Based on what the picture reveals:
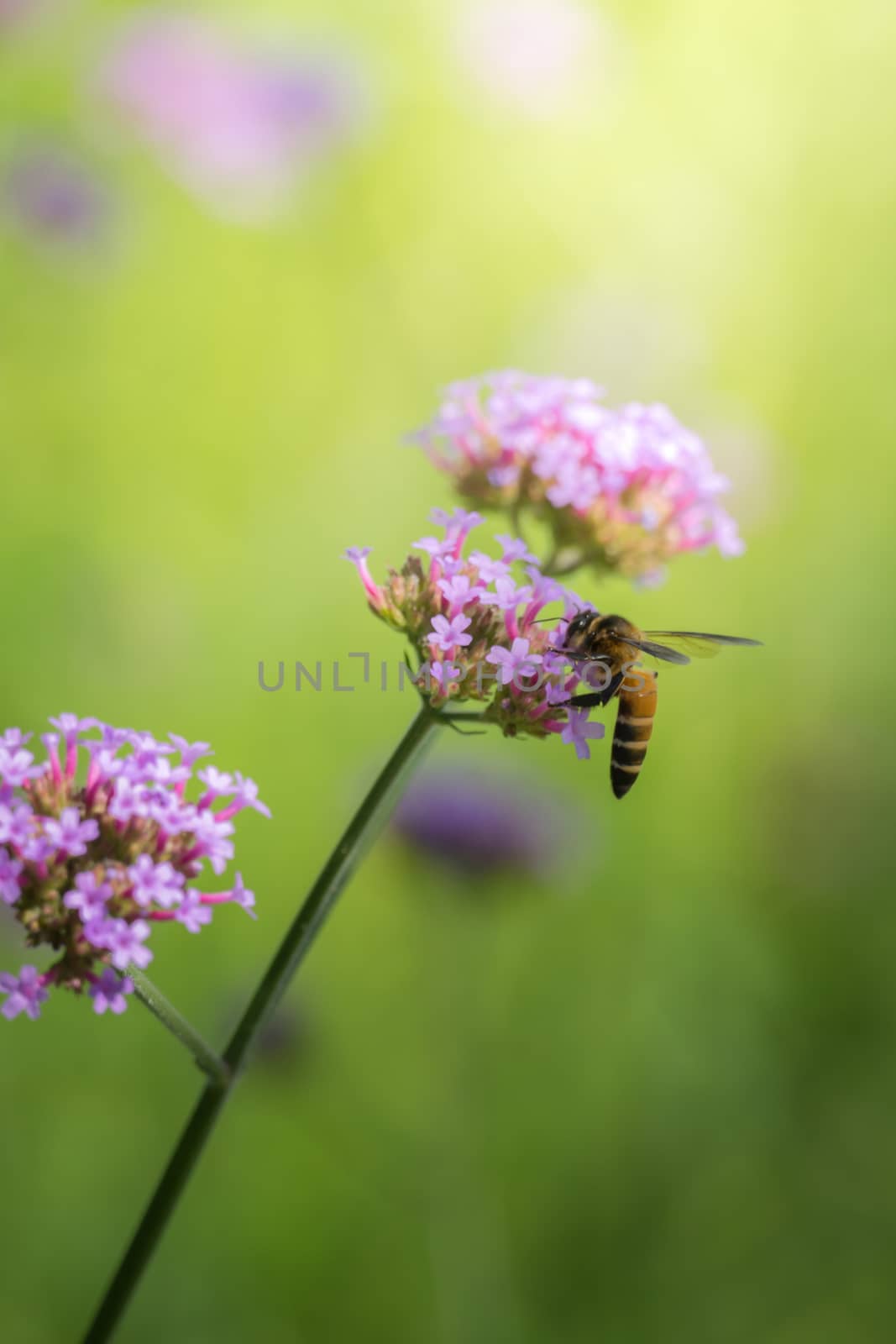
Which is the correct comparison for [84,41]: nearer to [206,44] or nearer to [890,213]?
[206,44]

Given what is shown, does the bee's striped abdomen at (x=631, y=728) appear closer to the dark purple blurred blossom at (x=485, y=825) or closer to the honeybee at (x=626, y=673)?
the honeybee at (x=626, y=673)

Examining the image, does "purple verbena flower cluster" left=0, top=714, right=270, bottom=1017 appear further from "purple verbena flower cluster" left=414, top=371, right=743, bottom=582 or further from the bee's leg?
"purple verbena flower cluster" left=414, top=371, right=743, bottom=582

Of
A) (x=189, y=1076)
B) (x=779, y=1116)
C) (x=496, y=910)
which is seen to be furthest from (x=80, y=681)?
(x=779, y=1116)

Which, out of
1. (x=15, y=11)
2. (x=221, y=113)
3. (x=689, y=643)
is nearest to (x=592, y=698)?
(x=689, y=643)

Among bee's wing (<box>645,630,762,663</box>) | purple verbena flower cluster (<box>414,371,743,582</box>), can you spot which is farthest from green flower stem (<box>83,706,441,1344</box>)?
purple verbena flower cluster (<box>414,371,743,582</box>)

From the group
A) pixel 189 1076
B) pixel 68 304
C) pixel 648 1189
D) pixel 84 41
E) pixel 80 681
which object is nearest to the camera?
pixel 648 1189

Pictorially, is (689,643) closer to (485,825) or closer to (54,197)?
(485,825)
